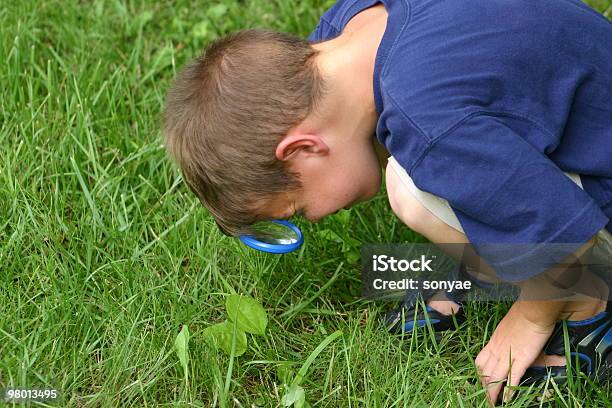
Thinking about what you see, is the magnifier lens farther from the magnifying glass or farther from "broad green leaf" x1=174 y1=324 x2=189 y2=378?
"broad green leaf" x1=174 y1=324 x2=189 y2=378

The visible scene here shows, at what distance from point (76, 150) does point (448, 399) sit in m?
1.20

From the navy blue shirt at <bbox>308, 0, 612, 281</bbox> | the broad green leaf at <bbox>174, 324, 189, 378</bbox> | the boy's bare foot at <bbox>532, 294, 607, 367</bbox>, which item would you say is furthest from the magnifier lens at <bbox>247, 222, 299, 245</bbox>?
the boy's bare foot at <bbox>532, 294, 607, 367</bbox>

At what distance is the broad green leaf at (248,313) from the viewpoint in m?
2.01

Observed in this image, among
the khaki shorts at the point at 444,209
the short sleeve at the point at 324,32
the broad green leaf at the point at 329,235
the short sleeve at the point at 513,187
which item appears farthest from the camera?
the broad green leaf at the point at 329,235

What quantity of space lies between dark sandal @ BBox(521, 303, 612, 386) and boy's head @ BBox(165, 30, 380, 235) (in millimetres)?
545

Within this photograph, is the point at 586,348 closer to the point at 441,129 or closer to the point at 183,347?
the point at 441,129

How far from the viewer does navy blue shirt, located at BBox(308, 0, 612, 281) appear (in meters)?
1.65

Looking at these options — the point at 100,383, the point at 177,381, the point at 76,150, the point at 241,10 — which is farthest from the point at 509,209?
the point at 241,10

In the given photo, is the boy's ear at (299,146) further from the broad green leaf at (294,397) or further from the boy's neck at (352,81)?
the broad green leaf at (294,397)

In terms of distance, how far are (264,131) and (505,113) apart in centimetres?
47

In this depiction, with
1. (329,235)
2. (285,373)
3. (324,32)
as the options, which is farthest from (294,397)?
(324,32)

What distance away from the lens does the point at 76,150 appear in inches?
97.0

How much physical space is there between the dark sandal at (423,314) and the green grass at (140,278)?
39 mm

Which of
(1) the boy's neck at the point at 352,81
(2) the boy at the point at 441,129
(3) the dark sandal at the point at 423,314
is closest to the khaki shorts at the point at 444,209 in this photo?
(2) the boy at the point at 441,129
